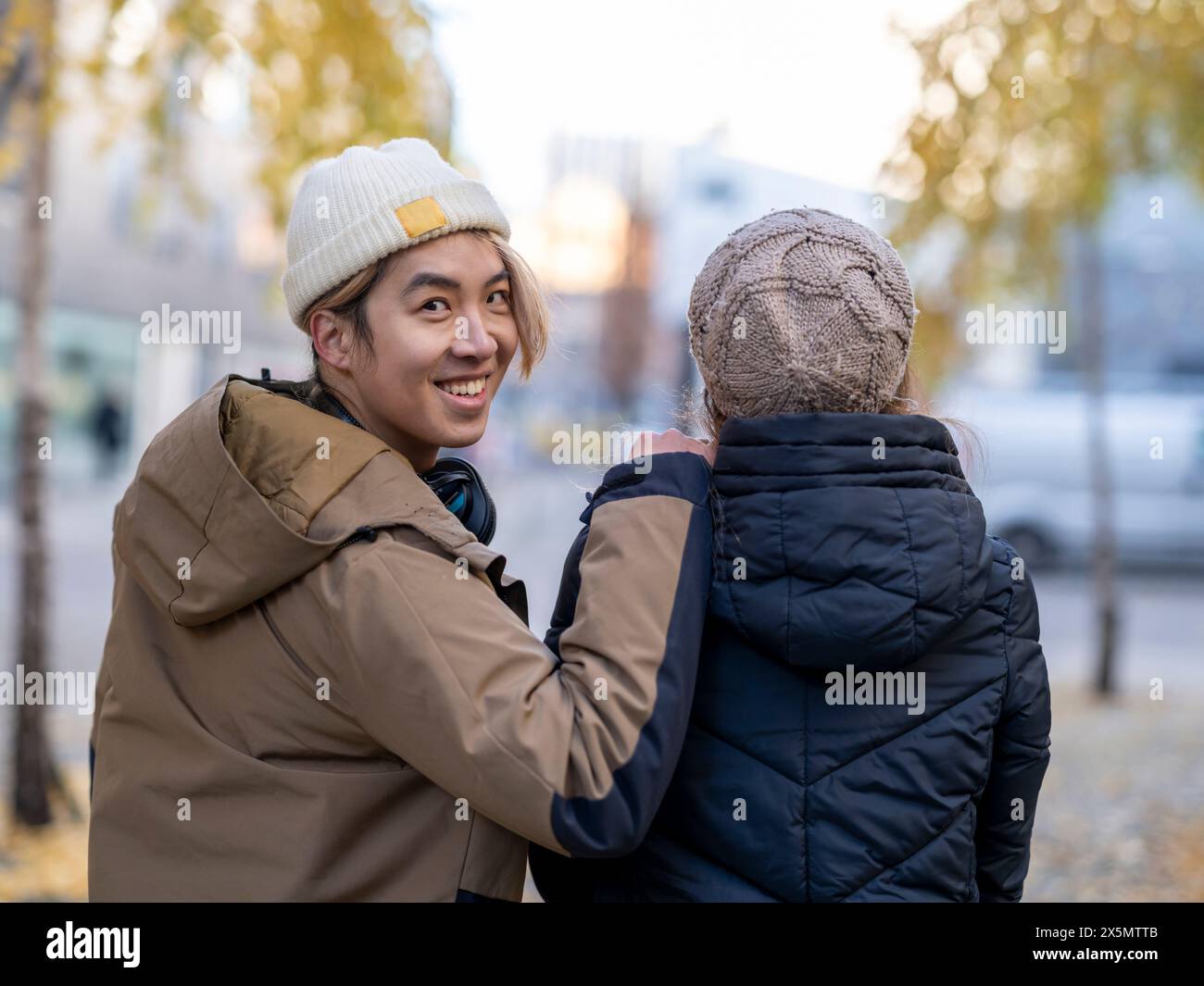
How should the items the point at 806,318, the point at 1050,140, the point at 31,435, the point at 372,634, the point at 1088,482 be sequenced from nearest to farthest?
1. the point at 372,634
2. the point at 806,318
3. the point at 31,435
4. the point at 1050,140
5. the point at 1088,482

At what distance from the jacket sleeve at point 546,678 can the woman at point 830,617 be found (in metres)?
0.12

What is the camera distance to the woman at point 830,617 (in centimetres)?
164

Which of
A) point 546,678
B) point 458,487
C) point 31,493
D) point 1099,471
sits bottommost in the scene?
point 546,678

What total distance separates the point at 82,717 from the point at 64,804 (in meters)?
2.29

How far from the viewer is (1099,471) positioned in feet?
30.9

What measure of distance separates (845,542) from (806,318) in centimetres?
31

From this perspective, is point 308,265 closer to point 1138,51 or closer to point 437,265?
point 437,265

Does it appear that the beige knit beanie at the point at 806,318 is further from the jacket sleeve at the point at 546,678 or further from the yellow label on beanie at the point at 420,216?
the yellow label on beanie at the point at 420,216

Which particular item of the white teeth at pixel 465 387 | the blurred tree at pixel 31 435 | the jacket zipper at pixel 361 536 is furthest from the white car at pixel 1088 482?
the jacket zipper at pixel 361 536

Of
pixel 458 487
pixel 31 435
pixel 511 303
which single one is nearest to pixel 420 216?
pixel 511 303

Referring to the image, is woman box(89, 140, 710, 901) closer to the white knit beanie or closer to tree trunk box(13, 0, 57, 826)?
the white knit beanie

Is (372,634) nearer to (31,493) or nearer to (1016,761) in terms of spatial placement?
(1016,761)

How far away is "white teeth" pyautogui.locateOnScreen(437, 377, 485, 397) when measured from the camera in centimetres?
191
